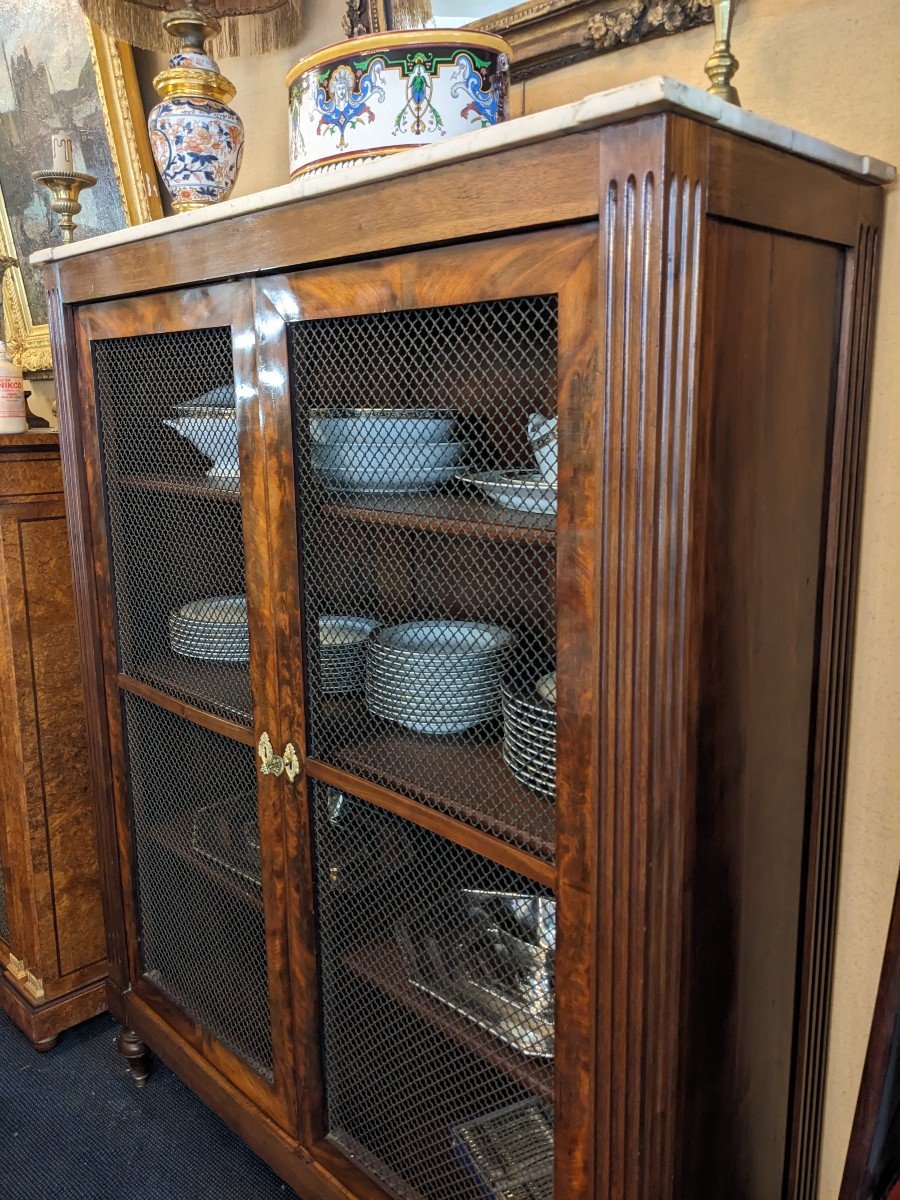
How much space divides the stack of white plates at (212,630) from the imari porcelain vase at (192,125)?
520 mm

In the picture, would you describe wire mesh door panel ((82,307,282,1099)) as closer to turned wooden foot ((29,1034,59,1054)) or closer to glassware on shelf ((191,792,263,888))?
glassware on shelf ((191,792,263,888))

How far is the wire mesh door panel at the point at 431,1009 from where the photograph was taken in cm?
93

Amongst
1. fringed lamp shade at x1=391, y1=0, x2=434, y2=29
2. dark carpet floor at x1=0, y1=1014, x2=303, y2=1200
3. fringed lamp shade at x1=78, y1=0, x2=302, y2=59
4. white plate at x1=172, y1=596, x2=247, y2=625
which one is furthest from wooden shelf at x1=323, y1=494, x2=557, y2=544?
dark carpet floor at x1=0, y1=1014, x2=303, y2=1200

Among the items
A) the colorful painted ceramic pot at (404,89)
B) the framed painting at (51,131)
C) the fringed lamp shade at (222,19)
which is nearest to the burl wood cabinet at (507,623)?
the colorful painted ceramic pot at (404,89)

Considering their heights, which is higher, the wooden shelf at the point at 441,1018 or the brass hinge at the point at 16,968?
the wooden shelf at the point at 441,1018

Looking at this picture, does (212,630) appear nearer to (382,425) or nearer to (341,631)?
(341,631)

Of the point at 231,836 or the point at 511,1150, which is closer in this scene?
the point at 511,1150

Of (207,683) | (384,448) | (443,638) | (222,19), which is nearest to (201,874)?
(207,683)

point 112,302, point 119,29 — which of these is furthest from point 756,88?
point 119,29

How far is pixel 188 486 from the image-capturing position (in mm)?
1189

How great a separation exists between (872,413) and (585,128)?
1.51ft

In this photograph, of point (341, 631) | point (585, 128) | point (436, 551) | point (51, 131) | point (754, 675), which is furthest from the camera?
point (51, 131)

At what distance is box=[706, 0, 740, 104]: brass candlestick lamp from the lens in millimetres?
830

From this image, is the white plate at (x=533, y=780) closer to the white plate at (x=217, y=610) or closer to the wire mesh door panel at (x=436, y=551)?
the wire mesh door panel at (x=436, y=551)
